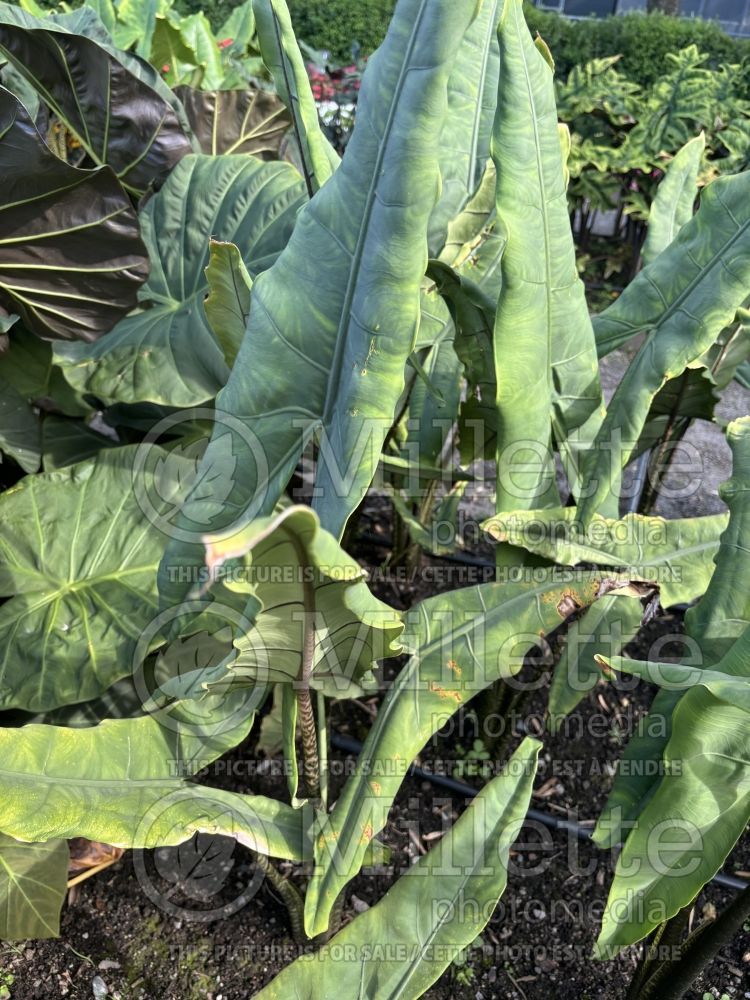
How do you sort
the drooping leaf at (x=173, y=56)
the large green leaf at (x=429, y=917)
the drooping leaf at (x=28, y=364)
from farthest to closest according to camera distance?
the drooping leaf at (x=173, y=56)
the drooping leaf at (x=28, y=364)
the large green leaf at (x=429, y=917)

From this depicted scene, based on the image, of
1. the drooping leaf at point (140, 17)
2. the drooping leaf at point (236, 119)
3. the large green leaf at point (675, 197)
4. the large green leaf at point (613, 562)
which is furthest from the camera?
the drooping leaf at point (140, 17)

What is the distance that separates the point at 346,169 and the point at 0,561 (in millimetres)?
863

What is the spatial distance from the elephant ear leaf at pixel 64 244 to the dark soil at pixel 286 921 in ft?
2.74

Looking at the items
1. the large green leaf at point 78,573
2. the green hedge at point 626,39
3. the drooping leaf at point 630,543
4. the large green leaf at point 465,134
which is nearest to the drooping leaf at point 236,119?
the large green leaf at point 465,134

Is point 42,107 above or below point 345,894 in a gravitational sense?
above

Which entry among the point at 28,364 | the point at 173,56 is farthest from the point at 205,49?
the point at 28,364

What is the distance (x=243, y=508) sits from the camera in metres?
0.85

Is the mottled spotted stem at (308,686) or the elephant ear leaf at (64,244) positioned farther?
the elephant ear leaf at (64,244)

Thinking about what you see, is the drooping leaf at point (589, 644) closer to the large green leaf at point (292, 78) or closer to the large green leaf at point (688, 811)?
the large green leaf at point (688, 811)

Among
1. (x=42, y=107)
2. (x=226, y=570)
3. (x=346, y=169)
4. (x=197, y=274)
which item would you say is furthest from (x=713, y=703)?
(x=42, y=107)

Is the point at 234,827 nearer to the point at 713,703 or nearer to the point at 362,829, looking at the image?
the point at 362,829

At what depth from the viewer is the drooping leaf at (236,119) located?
172 cm

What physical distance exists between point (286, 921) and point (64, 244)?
1.15 metres

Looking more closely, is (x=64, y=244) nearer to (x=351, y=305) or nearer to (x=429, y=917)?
(x=351, y=305)
